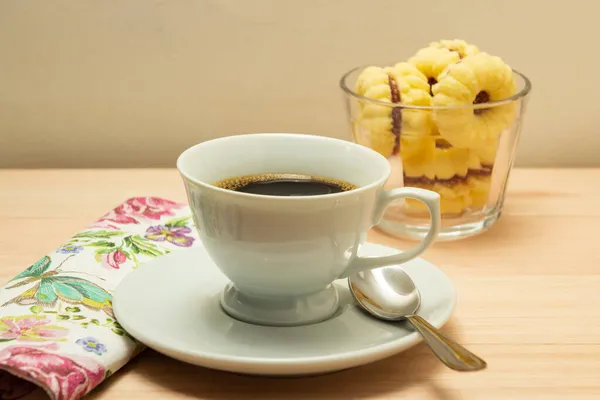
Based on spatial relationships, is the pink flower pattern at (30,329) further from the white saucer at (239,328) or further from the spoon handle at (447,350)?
the spoon handle at (447,350)

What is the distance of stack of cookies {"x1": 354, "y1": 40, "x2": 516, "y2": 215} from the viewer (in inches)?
28.8

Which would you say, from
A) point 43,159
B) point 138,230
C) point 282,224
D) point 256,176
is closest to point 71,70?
point 43,159

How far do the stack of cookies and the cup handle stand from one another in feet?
0.61

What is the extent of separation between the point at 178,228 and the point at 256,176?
16 cm

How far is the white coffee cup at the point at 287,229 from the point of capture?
510mm

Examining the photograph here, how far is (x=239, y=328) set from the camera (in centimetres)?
54

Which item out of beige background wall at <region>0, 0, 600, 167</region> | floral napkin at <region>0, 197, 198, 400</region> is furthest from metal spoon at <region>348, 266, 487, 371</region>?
beige background wall at <region>0, 0, 600, 167</region>

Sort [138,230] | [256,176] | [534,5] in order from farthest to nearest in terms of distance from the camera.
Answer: [534,5] < [138,230] < [256,176]

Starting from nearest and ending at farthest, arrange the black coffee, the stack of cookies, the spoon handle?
the spoon handle
the black coffee
the stack of cookies

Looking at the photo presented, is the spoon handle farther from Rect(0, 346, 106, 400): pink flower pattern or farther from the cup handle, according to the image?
Rect(0, 346, 106, 400): pink flower pattern

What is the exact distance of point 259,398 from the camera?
0.49 metres

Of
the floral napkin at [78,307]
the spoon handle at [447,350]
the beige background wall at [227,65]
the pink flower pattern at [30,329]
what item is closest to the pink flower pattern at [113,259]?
the floral napkin at [78,307]

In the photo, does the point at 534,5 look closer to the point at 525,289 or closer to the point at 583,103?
the point at 583,103

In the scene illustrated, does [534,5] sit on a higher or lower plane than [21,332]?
higher
